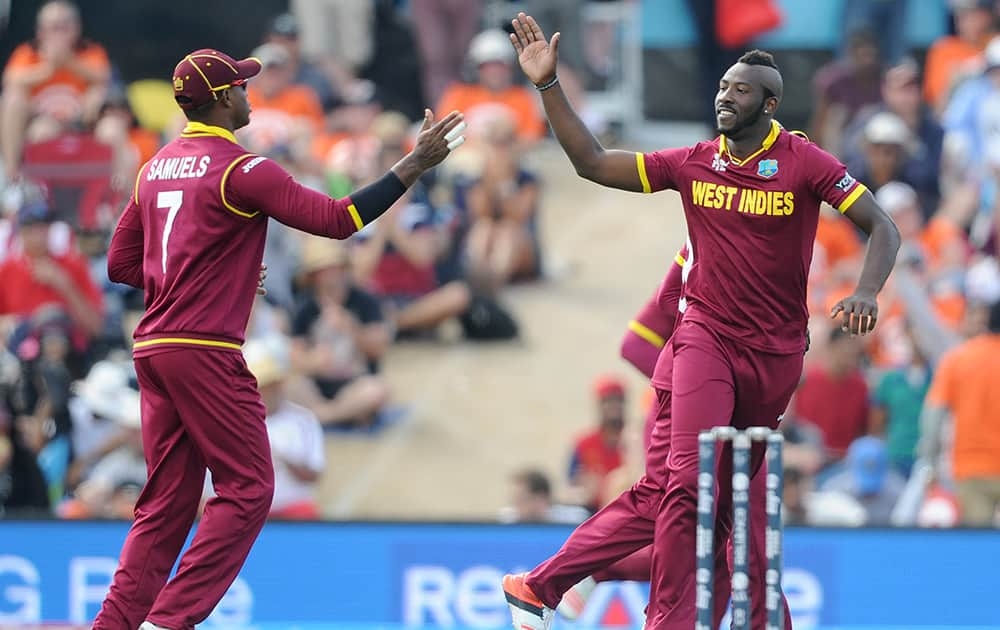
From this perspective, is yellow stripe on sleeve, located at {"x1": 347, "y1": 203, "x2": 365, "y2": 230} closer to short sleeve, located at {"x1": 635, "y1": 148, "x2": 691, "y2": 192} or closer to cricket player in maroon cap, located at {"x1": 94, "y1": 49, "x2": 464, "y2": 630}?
cricket player in maroon cap, located at {"x1": 94, "y1": 49, "x2": 464, "y2": 630}

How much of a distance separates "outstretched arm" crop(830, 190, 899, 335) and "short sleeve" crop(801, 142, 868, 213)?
0.03 m

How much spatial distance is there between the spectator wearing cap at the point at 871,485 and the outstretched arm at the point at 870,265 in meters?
5.14

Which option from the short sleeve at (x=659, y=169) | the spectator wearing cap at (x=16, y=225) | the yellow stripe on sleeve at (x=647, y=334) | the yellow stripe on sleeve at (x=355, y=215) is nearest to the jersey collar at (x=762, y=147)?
the short sleeve at (x=659, y=169)

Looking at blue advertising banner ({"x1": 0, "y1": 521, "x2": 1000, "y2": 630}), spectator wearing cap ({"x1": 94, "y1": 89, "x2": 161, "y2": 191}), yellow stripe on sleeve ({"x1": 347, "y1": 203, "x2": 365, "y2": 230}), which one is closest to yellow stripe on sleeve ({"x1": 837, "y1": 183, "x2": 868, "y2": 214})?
yellow stripe on sleeve ({"x1": 347, "y1": 203, "x2": 365, "y2": 230})

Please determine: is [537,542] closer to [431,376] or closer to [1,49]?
[431,376]

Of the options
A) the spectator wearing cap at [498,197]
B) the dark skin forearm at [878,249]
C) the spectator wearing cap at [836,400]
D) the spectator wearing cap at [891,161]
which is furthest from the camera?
the spectator wearing cap at [498,197]

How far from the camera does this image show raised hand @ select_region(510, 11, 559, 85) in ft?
23.3

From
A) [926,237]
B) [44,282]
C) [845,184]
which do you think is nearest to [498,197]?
[926,237]

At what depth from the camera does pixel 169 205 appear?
700 centimetres

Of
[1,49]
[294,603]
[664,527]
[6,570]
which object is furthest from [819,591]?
[1,49]

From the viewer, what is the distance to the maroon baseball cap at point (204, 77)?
698 centimetres

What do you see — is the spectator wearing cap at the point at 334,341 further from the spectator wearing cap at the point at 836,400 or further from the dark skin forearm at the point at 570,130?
the dark skin forearm at the point at 570,130

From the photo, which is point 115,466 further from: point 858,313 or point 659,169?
point 858,313

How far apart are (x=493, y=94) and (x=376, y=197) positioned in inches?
314
